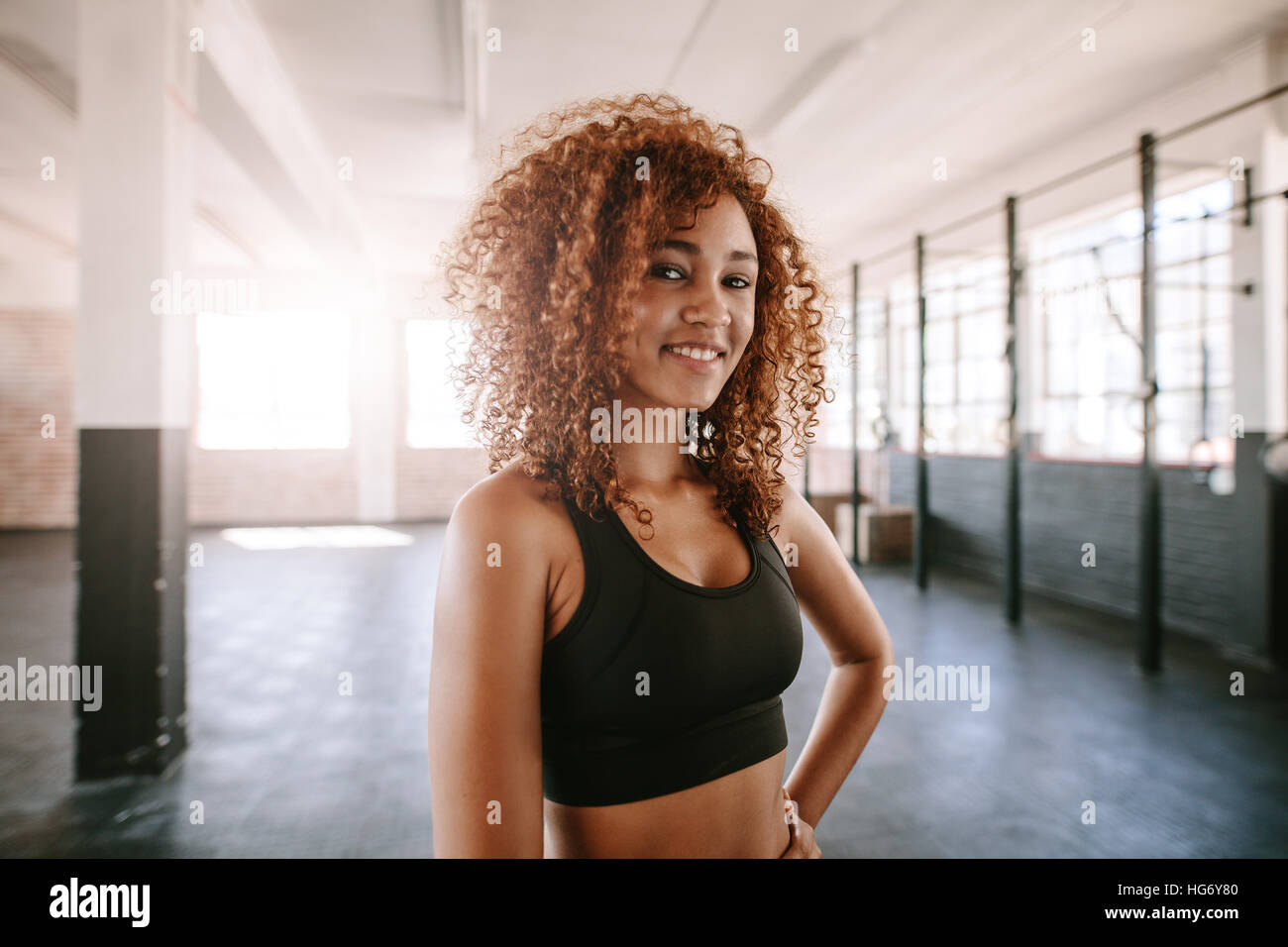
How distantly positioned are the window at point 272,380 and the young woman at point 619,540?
30.8 feet

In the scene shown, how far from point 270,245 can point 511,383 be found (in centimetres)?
866

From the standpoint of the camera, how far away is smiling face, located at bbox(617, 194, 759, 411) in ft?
2.62

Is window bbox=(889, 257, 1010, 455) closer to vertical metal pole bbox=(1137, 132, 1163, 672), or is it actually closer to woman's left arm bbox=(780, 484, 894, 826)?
vertical metal pole bbox=(1137, 132, 1163, 672)

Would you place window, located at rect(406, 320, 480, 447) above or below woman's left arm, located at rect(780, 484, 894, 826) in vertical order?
above

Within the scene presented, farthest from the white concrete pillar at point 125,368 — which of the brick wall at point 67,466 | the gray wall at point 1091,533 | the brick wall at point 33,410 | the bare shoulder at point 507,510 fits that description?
the brick wall at point 33,410

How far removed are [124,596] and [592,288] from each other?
2.59 m

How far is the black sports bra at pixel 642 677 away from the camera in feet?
2.44

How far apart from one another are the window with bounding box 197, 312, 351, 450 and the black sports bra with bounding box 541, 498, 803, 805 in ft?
31.7

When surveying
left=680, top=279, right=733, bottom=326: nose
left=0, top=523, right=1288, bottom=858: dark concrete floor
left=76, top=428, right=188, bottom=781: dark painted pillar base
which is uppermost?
left=680, top=279, right=733, bottom=326: nose

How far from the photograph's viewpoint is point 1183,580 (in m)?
4.45

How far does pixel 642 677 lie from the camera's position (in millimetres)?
739

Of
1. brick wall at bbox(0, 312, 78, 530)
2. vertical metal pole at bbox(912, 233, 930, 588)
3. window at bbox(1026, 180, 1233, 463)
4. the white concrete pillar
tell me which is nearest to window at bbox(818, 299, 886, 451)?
window at bbox(1026, 180, 1233, 463)

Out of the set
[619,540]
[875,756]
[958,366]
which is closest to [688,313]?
[619,540]

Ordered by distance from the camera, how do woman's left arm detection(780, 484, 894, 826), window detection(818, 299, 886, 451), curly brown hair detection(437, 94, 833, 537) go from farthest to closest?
window detection(818, 299, 886, 451), woman's left arm detection(780, 484, 894, 826), curly brown hair detection(437, 94, 833, 537)
